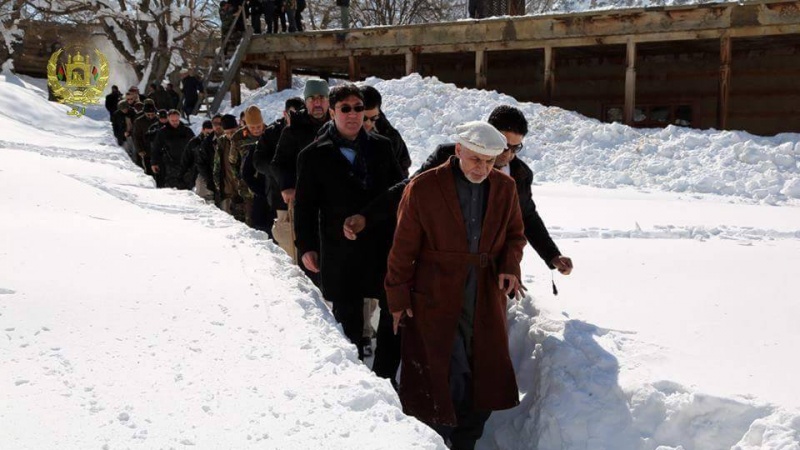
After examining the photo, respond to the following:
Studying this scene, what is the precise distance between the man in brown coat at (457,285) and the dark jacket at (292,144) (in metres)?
1.89

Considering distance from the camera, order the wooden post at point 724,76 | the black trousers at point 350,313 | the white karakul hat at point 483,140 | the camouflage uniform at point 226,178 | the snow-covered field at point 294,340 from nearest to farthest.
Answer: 1. the snow-covered field at point 294,340
2. the white karakul hat at point 483,140
3. the black trousers at point 350,313
4. the camouflage uniform at point 226,178
5. the wooden post at point 724,76

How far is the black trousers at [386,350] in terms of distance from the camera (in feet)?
14.2

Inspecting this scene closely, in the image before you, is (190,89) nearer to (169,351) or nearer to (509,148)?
(509,148)

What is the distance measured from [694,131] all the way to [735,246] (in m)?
6.33

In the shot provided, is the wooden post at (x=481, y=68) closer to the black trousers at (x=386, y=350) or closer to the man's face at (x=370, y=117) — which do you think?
the man's face at (x=370, y=117)

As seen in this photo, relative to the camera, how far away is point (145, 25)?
91.1 feet

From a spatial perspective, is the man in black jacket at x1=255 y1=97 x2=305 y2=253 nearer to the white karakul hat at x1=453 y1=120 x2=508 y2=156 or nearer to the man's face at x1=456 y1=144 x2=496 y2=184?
the man's face at x1=456 y1=144 x2=496 y2=184

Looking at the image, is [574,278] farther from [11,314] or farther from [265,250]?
[11,314]

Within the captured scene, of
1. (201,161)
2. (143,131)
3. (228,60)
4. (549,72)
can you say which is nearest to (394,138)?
(201,161)

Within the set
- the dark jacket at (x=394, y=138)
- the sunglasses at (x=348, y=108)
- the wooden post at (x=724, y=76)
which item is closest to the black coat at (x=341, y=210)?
the sunglasses at (x=348, y=108)

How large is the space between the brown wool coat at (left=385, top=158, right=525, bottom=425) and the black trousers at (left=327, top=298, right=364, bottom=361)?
74cm

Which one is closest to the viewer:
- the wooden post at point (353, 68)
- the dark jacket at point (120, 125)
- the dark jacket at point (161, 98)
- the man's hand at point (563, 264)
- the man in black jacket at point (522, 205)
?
the man in black jacket at point (522, 205)

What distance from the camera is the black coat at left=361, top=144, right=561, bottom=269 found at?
155 inches

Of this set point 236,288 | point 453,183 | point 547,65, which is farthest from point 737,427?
point 547,65
